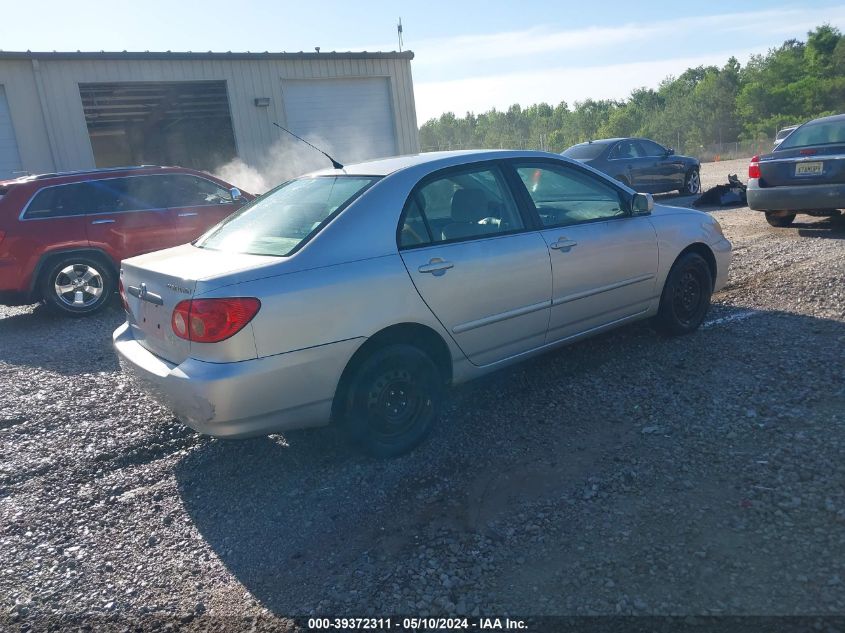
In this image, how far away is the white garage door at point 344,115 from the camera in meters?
16.2

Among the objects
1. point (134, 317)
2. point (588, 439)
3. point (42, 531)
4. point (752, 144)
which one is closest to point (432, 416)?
point (588, 439)

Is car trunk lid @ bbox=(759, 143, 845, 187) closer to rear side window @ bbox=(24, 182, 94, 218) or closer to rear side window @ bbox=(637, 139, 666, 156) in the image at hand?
rear side window @ bbox=(637, 139, 666, 156)

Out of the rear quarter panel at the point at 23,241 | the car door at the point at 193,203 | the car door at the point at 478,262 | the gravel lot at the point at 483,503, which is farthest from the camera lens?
the car door at the point at 193,203

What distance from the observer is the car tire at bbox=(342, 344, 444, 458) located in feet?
12.0

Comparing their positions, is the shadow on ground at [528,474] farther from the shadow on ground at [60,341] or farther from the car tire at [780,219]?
the car tire at [780,219]

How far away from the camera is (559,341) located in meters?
4.63

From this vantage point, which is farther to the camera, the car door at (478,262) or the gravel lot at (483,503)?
the car door at (478,262)

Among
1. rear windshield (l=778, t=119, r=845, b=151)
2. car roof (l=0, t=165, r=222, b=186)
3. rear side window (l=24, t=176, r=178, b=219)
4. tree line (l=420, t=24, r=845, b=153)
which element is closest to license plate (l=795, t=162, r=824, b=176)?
rear windshield (l=778, t=119, r=845, b=151)

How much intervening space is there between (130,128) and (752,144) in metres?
36.9

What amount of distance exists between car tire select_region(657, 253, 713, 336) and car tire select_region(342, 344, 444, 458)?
7.42 ft

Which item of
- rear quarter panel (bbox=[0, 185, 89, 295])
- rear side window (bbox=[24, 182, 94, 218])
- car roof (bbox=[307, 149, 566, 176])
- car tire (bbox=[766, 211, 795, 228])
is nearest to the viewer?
car roof (bbox=[307, 149, 566, 176])

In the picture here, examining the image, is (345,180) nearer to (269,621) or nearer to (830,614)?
(269,621)

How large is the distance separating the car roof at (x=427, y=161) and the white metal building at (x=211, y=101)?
37.9ft

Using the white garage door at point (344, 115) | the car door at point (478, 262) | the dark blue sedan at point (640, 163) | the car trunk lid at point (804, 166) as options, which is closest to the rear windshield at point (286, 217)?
the car door at point (478, 262)
